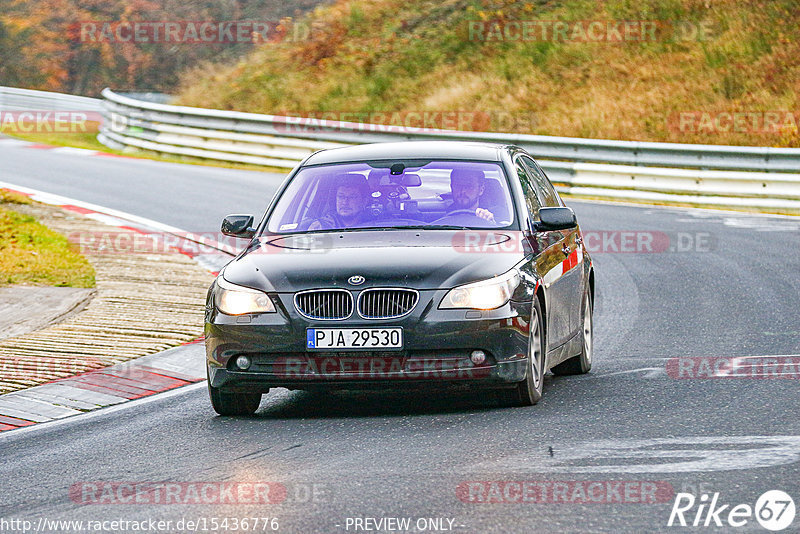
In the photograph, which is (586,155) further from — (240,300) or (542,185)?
(240,300)

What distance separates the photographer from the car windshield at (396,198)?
870cm

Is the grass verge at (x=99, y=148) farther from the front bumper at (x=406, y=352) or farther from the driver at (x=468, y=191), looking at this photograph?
the front bumper at (x=406, y=352)

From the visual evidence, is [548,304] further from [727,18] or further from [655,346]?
[727,18]

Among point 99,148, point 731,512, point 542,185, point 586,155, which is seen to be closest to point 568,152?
point 586,155

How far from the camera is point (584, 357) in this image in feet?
31.3

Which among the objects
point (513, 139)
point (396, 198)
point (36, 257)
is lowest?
point (513, 139)

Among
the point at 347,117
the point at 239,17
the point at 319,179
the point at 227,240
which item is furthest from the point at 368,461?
the point at 239,17

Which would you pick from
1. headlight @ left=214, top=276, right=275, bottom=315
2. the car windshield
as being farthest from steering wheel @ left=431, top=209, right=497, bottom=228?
headlight @ left=214, top=276, right=275, bottom=315

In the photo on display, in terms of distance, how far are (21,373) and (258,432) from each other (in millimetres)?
2689

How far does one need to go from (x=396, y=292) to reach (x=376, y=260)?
289 mm

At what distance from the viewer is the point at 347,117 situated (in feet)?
109

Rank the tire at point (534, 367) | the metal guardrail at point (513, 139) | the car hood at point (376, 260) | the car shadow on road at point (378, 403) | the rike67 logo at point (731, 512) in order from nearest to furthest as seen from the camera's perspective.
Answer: the rike67 logo at point (731, 512), the car hood at point (376, 260), the tire at point (534, 367), the car shadow on road at point (378, 403), the metal guardrail at point (513, 139)

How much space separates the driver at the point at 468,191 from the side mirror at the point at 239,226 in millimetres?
1362

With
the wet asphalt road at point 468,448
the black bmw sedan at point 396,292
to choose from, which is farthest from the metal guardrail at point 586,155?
the black bmw sedan at point 396,292
